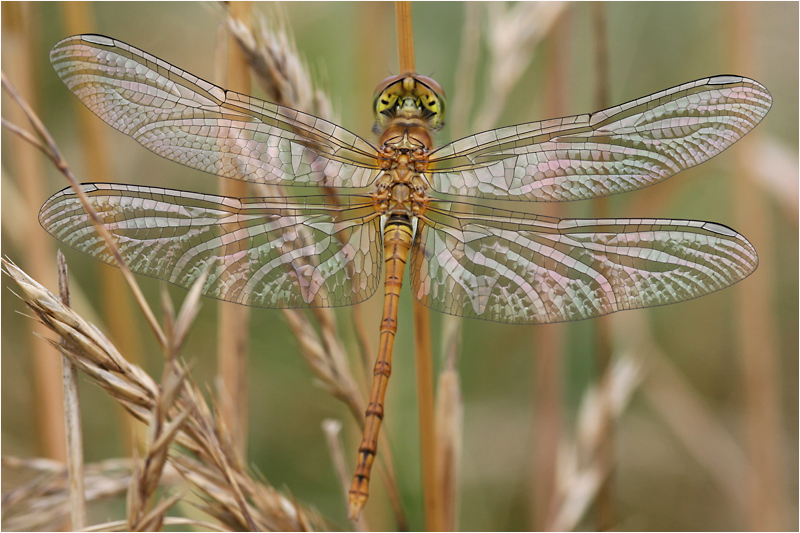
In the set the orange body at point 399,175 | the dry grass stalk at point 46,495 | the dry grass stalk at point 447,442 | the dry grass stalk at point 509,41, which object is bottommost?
the dry grass stalk at point 46,495

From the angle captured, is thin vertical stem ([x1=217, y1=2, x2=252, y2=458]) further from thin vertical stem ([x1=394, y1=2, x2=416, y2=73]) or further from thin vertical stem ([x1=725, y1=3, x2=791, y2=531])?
thin vertical stem ([x1=725, y1=3, x2=791, y2=531])

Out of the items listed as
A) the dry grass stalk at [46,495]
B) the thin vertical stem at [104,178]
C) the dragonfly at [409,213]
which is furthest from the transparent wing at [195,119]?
the dry grass stalk at [46,495]

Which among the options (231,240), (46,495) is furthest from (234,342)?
(46,495)

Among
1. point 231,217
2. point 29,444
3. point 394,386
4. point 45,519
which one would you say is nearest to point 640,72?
point 394,386

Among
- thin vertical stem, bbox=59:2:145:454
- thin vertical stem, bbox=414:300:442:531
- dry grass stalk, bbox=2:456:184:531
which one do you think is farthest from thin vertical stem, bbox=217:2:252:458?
thin vertical stem, bbox=414:300:442:531

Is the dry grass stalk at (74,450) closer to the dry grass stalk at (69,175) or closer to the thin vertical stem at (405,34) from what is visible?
the dry grass stalk at (69,175)

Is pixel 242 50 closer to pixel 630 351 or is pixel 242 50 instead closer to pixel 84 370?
pixel 84 370
